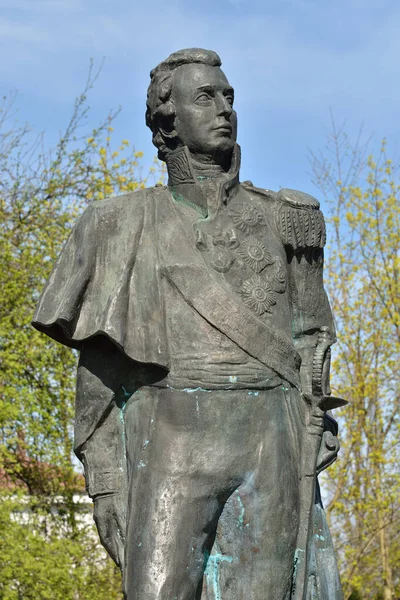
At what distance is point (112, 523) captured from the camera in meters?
5.29

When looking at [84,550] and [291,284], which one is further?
[84,550]

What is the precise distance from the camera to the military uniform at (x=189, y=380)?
16.6ft

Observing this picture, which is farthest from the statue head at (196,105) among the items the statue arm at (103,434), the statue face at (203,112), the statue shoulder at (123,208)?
the statue arm at (103,434)

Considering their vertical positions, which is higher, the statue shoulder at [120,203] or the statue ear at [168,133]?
the statue ear at [168,133]

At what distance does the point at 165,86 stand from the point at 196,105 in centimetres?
19

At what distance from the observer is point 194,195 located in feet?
18.0

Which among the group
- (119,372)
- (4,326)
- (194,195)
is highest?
(4,326)

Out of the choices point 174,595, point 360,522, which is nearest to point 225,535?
point 174,595

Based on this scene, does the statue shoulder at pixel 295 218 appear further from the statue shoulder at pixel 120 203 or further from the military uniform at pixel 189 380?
the statue shoulder at pixel 120 203

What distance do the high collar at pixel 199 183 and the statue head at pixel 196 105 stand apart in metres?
0.05

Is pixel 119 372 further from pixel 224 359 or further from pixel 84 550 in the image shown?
pixel 84 550

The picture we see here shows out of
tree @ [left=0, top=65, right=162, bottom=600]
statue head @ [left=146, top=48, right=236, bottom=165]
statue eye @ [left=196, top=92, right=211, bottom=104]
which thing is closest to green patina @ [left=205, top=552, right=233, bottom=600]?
statue head @ [left=146, top=48, right=236, bottom=165]

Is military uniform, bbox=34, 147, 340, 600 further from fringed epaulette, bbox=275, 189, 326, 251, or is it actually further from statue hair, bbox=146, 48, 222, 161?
statue hair, bbox=146, 48, 222, 161

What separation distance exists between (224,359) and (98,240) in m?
0.85
